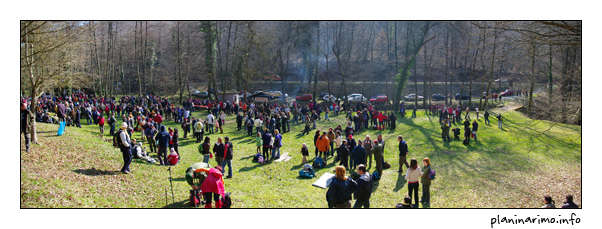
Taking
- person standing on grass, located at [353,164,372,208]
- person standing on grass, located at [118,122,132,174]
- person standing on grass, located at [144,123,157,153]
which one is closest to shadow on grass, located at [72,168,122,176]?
person standing on grass, located at [118,122,132,174]

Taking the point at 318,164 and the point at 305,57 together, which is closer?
the point at 318,164

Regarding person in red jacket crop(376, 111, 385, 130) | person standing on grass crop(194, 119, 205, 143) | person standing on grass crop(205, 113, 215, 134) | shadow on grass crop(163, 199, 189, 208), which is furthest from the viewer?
person in red jacket crop(376, 111, 385, 130)

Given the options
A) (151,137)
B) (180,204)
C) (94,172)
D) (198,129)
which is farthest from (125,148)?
(198,129)

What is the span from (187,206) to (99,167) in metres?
4.24

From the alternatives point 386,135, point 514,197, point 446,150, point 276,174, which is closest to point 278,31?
point 386,135

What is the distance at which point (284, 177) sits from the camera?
12.1 metres

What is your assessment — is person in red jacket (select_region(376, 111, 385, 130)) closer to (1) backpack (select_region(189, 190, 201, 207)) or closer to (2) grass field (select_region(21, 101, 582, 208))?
(2) grass field (select_region(21, 101, 582, 208))

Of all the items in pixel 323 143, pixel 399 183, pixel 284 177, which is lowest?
pixel 399 183

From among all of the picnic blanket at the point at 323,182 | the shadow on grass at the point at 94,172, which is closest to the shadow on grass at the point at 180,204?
the shadow on grass at the point at 94,172

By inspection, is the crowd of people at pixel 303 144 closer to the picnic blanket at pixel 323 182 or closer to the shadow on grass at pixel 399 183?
the shadow on grass at pixel 399 183

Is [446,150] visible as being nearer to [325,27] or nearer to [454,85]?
[325,27]

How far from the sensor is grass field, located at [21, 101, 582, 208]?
8648mm

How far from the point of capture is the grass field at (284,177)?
340 inches

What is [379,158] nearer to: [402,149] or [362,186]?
[402,149]
